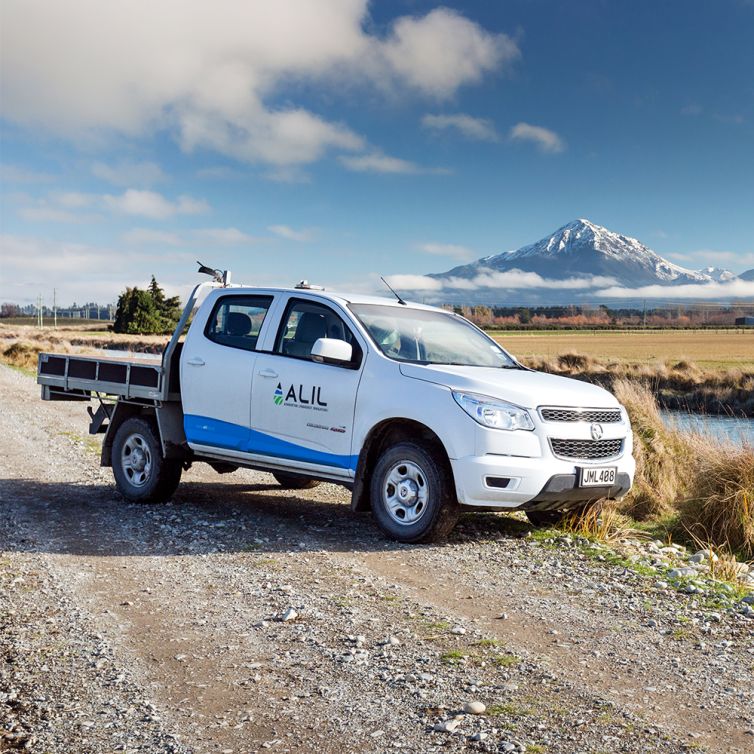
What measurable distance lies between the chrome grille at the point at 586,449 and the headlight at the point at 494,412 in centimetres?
32

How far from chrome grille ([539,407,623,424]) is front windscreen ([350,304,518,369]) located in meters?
1.08

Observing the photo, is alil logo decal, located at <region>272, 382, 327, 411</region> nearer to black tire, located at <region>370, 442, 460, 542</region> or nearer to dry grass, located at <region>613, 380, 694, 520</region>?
black tire, located at <region>370, 442, 460, 542</region>

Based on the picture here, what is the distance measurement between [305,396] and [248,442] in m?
0.83

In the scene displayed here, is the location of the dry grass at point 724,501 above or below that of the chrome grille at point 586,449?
below

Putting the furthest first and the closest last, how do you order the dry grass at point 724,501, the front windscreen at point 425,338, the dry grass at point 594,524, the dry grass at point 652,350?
the dry grass at point 652,350 → the dry grass at point 724,501 → the dry grass at point 594,524 → the front windscreen at point 425,338

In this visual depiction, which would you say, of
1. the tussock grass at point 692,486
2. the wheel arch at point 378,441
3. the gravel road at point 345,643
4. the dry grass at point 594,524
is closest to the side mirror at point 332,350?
the wheel arch at point 378,441

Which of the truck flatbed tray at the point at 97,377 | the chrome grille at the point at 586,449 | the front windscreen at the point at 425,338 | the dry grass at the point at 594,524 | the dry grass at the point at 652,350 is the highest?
the dry grass at the point at 652,350

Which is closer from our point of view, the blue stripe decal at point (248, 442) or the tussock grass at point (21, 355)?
the blue stripe decal at point (248, 442)

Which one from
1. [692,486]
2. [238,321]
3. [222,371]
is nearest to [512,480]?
[222,371]

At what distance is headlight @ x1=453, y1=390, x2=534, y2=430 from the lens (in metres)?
7.38

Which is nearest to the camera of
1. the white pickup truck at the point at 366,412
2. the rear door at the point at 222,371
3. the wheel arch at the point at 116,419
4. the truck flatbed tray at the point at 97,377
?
the white pickup truck at the point at 366,412

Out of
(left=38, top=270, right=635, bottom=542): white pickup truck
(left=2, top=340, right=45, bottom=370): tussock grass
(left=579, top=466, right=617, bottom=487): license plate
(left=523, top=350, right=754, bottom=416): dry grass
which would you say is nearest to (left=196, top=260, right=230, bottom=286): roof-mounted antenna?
(left=38, top=270, right=635, bottom=542): white pickup truck

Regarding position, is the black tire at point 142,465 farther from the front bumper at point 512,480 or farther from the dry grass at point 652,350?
the dry grass at point 652,350

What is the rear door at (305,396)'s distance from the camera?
318 inches
